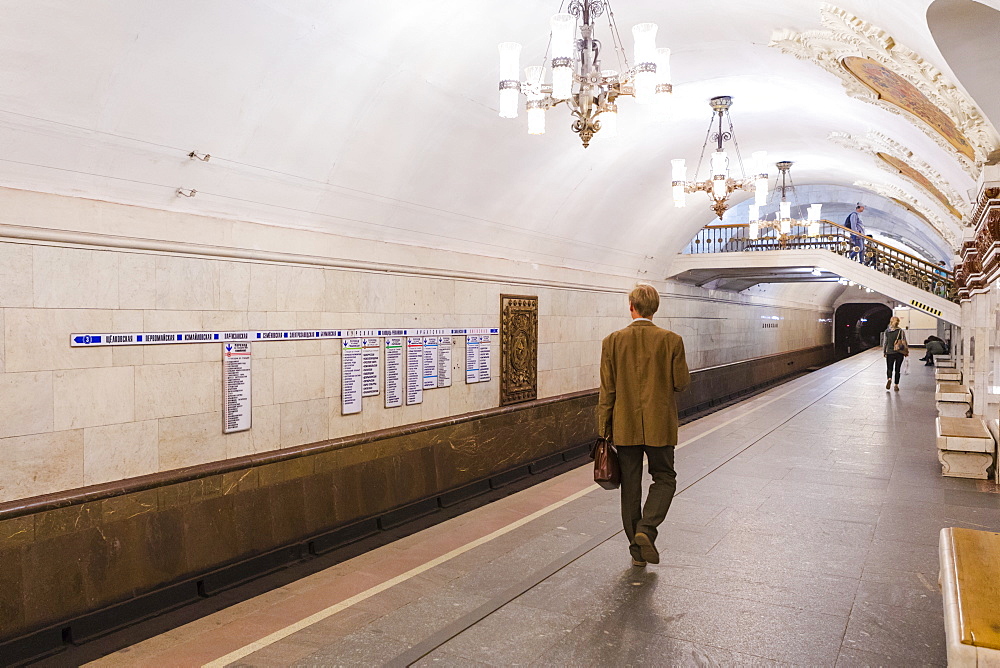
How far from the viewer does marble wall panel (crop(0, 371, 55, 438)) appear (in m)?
4.02

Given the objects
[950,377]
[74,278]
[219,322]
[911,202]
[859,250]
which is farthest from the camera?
[859,250]

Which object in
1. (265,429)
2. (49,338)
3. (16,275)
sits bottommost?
(265,429)

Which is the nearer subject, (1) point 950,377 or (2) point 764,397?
(1) point 950,377

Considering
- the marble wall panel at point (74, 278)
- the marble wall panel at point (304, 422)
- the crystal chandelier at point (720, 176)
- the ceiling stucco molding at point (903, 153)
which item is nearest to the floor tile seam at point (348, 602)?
the marble wall panel at point (304, 422)

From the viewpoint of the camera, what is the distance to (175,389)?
4992 mm

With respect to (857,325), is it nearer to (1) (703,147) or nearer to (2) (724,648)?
(1) (703,147)

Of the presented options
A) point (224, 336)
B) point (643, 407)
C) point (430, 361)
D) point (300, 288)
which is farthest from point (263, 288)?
point (643, 407)

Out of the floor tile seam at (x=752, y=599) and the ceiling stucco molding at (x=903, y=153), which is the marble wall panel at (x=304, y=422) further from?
the ceiling stucco molding at (x=903, y=153)

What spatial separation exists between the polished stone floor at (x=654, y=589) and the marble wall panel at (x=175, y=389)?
1417 millimetres

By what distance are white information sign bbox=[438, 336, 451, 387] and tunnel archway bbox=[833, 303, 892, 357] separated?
39348mm

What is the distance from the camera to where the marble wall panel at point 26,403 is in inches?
158

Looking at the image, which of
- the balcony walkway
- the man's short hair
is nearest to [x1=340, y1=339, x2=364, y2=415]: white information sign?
the man's short hair

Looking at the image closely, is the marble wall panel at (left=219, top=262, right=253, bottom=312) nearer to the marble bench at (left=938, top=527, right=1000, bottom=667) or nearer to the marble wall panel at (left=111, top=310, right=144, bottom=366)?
the marble wall panel at (left=111, top=310, right=144, bottom=366)

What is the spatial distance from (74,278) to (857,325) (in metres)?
46.3
